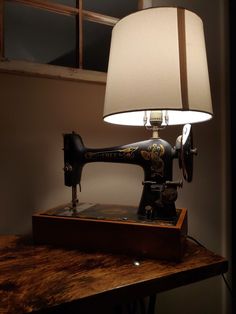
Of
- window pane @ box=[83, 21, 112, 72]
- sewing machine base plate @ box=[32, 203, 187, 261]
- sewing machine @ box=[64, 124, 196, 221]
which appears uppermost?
window pane @ box=[83, 21, 112, 72]

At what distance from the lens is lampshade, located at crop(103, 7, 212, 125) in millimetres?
687

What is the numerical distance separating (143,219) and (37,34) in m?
1.06

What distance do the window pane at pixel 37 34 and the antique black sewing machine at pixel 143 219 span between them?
62cm

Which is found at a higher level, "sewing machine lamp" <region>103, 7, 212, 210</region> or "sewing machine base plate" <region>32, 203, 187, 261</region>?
"sewing machine lamp" <region>103, 7, 212, 210</region>

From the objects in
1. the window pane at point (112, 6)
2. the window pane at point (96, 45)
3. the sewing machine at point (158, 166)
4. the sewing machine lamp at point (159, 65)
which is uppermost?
the window pane at point (112, 6)

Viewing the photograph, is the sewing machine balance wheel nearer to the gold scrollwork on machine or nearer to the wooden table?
the gold scrollwork on machine

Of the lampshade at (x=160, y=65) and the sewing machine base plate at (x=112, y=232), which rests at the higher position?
the lampshade at (x=160, y=65)

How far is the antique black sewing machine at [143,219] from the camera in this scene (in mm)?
731

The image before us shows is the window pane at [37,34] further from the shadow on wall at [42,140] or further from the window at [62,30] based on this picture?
the shadow on wall at [42,140]

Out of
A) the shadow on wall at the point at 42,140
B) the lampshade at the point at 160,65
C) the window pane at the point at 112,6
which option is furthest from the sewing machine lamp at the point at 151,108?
the window pane at the point at 112,6

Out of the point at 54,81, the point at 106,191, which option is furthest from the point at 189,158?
the point at 54,81

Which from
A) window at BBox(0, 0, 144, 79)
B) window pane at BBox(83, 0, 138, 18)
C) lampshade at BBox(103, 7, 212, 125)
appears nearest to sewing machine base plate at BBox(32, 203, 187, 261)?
lampshade at BBox(103, 7, 212, 125)

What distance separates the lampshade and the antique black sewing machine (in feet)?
0.48

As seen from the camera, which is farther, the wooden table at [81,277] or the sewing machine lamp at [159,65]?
the sewing machine lamp at [159,65]
